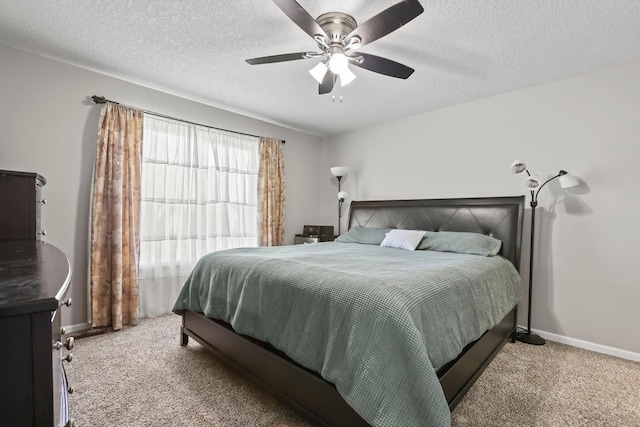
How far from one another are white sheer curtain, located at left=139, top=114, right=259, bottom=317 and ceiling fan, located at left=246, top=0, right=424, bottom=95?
1847mm

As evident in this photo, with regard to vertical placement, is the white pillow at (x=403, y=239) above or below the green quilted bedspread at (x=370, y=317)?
above

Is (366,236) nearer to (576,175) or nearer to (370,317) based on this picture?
(576,175)

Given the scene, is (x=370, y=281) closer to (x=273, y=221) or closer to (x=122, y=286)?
(x=122, y=286)

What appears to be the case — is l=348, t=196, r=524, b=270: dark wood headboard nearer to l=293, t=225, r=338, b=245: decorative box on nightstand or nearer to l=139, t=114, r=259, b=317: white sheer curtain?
l=293, t=225, r=338, b=245: decorative box on nightstand

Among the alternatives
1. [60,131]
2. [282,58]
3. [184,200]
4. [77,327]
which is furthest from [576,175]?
[77,327]

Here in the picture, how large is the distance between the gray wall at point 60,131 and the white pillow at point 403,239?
3.04m

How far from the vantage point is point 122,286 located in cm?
305

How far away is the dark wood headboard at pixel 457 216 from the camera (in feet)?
10.0

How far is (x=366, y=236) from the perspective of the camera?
382cm

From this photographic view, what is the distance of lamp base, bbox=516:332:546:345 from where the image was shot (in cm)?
281

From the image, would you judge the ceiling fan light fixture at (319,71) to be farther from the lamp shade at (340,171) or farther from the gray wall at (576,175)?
the lamp shade at (340,171)

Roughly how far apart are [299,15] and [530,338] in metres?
3.33

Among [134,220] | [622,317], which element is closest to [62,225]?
[134,220]

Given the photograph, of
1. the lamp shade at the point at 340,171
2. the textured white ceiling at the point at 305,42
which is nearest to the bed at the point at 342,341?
the textured white ceiling at the point at 305,42
